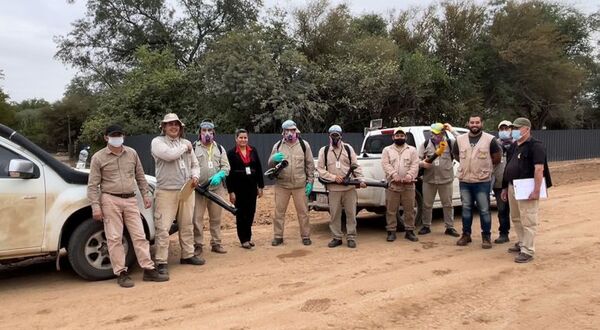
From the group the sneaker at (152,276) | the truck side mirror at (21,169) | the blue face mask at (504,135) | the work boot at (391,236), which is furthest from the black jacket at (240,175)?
the blue face mask at (504,135)

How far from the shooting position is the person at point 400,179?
7.96 meters

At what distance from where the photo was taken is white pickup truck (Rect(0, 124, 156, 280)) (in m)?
5.64

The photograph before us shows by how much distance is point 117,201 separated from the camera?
5934 mm

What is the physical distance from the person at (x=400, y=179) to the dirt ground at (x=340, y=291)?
36 centimetres

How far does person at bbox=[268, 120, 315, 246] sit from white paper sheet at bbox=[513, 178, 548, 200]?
9.26ft

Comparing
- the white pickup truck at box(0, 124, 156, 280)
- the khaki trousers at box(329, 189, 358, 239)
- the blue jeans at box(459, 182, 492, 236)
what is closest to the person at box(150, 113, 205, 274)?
the white pickup truck at box(0, 124, 156, 280)

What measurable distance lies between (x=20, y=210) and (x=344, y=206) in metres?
4.30

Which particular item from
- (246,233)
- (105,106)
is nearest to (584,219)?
(246,233)

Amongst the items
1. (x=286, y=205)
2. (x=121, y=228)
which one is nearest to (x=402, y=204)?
(x=286, y=205)

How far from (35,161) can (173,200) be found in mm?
1593

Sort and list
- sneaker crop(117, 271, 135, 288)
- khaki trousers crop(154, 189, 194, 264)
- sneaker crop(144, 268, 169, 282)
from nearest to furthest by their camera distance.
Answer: sneaker crop(117, 271, 135, 288) < sneaker crop(144, 268, 169, 282) < khaki trousers crop(154, 189, 194, 264)

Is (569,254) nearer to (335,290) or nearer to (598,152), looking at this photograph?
(335,290)

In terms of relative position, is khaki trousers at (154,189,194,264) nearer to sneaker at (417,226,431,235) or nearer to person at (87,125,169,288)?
person at (87,125,169,288)

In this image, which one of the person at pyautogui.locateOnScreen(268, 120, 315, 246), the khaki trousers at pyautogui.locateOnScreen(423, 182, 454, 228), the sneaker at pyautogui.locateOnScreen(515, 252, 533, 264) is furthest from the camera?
the khaki trousers at pyautogui.locateOnScreen(423, 182, 454, 228)
